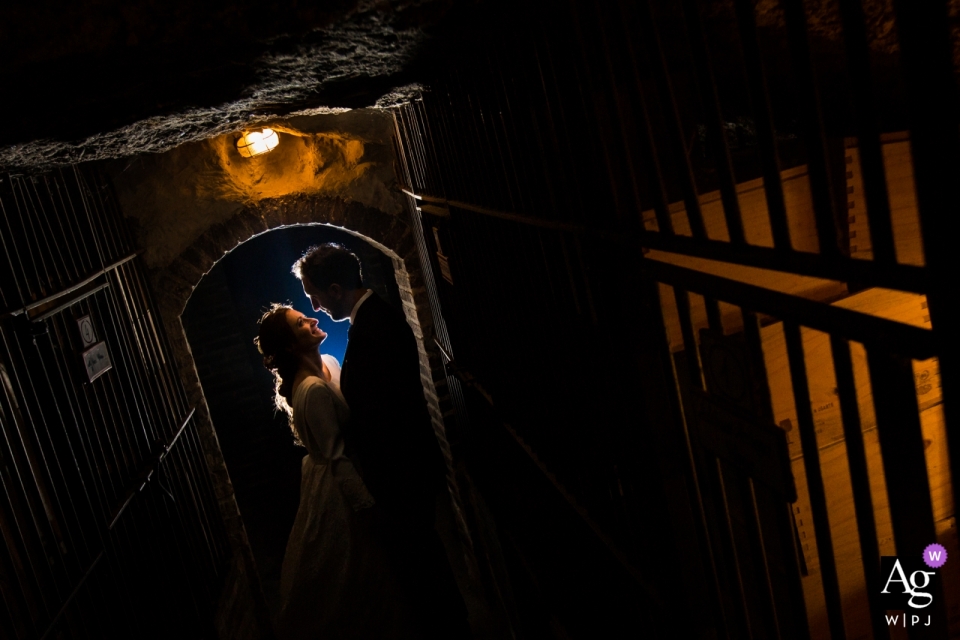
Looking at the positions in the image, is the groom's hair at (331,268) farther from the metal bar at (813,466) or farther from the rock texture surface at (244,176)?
the metal bar at (813,466)

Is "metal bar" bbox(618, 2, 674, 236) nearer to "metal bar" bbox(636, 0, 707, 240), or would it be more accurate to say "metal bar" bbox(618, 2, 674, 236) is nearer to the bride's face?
"metal bar" bbox(636, 0, 707, 240)

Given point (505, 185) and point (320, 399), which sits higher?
point (505, 185)

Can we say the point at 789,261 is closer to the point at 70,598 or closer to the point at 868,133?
the point at 868,133

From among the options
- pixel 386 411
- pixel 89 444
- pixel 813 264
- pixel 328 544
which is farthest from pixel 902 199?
pixel 328 544

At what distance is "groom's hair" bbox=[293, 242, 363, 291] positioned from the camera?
15.8 ft

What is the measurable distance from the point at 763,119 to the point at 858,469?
0.55 metres

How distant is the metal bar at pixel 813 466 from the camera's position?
1099 millimetres

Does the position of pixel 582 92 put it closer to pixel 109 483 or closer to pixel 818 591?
pixel 818 591

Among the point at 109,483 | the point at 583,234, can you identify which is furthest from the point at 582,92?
the point at 109,483

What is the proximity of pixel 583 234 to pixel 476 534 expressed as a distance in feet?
12.7

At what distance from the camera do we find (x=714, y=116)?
114 cm

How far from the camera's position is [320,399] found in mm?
4398

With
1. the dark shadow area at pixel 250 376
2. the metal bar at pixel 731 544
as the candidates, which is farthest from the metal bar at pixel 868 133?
the dark shadow area at pixel 250 376

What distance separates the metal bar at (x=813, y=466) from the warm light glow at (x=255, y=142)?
4066 millimetres
